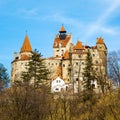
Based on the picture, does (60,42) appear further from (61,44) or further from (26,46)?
(26,46)

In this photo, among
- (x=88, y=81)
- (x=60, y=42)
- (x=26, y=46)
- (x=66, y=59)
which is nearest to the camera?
(x=88, y=81)

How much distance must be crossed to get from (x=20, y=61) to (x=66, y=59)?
10204 millimetres

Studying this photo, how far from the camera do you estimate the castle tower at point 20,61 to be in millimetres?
84075

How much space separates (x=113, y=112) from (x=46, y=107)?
7.21 metres

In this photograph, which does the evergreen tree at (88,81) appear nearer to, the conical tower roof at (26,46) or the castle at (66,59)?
the castle at (66,59)

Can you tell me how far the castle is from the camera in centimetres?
8106

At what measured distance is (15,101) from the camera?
34656 millimetres

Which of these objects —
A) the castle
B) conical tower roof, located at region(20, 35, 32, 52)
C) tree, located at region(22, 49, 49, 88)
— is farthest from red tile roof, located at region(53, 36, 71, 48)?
tree, located at region(22, 49, 49, 88)

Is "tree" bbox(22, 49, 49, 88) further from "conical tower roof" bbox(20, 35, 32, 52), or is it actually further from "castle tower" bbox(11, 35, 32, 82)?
"conical tower roof" bbox(20, 35, 32, 52)

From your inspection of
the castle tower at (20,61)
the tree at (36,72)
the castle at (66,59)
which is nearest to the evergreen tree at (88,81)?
the tree at (36,72)

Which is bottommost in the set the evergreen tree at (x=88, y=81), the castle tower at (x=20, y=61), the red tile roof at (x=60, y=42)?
the evergreen tree at (x=88, y=81)

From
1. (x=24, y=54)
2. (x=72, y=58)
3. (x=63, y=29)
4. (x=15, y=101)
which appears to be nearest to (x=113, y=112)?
(x=15, y=101)

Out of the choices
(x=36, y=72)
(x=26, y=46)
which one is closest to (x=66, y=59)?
(x=26, y=46)

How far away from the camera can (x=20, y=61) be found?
278ft
